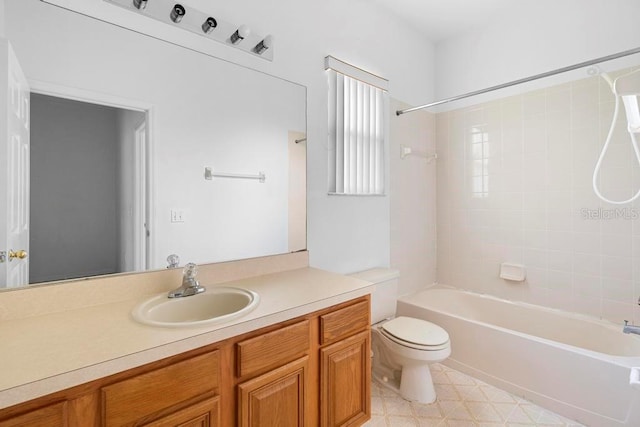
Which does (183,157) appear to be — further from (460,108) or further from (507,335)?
(460,108)

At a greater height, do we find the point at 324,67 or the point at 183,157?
the point at 324,67

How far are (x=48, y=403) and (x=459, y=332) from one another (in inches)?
89.3

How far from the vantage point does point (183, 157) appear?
4.73ft

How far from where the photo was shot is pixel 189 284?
1317 millimetres

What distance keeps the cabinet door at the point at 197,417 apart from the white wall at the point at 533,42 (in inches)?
119

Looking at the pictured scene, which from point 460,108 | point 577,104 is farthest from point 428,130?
point 577,104

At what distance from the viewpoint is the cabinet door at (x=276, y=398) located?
1050 millimetres

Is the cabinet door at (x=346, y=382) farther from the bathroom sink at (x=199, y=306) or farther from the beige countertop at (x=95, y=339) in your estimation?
the bathroom sink at (x=199, y=306)

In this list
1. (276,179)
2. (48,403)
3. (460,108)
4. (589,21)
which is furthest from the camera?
(460,108)

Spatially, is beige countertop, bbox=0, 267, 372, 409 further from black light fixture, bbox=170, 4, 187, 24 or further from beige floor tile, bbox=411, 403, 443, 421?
black light fixture, bbox=170, 4, 187, 24

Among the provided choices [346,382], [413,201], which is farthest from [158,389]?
[413,201]

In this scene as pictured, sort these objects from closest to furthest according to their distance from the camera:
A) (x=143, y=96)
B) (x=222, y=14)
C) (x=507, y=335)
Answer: (x=143, y=96) → (x=222, y=14) → (x=507, y=335)

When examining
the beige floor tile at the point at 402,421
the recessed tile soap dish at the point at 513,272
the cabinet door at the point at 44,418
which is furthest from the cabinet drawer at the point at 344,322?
the recessed tile soap dish at the point at 513,272

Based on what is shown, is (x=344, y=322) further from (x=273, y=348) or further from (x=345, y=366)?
(x=273, y=348)
